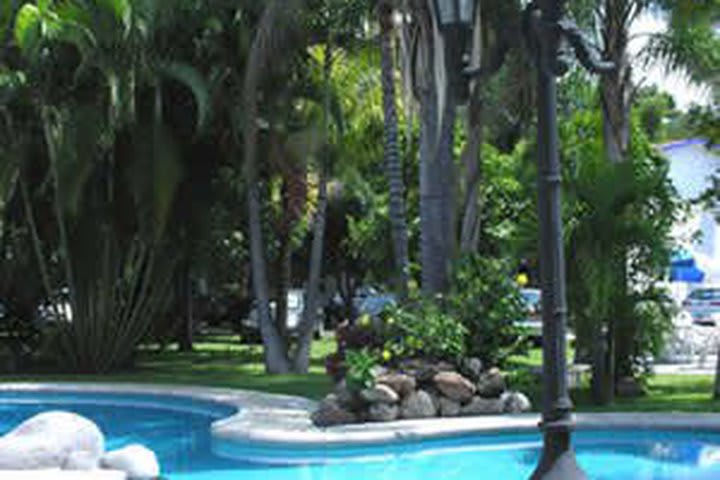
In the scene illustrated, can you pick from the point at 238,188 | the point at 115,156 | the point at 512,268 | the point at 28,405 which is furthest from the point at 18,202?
the point at 512,268

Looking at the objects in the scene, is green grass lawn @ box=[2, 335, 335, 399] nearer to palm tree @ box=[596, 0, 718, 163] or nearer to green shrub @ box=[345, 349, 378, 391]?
green shrub @ box=[345, 349, 378, 391]

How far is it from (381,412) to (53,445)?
4492 mm

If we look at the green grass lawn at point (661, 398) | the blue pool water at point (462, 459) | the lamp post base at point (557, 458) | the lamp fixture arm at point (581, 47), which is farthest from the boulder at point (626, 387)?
the lamp fixture arm at point (581, 47)

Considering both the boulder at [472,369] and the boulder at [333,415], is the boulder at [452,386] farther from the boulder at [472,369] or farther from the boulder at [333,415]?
the boulder at [333,415]

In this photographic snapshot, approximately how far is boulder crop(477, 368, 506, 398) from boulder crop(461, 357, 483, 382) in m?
0.09

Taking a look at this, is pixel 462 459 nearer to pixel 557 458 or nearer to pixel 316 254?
pixel 557 458

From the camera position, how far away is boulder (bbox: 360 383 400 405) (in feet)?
43.0

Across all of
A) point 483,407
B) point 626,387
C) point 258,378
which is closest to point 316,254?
point 258,378

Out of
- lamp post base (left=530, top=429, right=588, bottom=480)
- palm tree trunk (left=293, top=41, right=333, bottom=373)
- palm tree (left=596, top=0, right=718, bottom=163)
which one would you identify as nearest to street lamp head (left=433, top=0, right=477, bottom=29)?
lamp post base (left=530, top=429, right=588, bottom=480)

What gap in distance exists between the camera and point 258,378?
20312mm

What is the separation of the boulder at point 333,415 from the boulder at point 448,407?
1178 millimetres

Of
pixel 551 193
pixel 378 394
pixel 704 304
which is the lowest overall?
pixel 378 394

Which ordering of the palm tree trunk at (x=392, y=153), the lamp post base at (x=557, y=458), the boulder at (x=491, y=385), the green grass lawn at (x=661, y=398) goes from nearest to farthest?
the lamp post base at (x=557, y=458)
the boulder at (x=491, y=385)
the green grass lawn at (x=661, y=398)
the palm tree trunk at (x=392, y=153)

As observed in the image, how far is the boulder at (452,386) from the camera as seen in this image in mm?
13641
